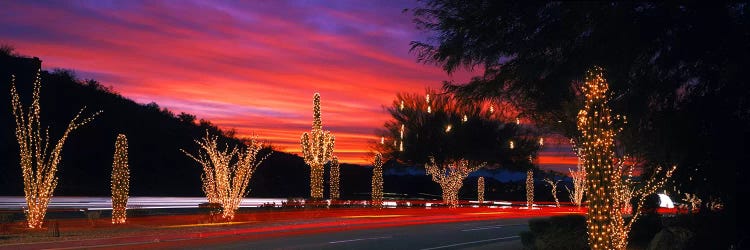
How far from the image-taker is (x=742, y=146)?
33.3ft

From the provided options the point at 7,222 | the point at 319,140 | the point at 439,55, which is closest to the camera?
the point at 439,55

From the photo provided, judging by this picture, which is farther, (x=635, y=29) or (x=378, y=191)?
(x=378, y=191)

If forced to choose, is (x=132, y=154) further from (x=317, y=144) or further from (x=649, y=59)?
(x=649, y=59)

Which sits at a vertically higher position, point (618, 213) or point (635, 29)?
point (635, 29)

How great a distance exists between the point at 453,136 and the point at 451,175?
2.91 meters

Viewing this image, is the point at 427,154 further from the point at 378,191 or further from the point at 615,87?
the point at 615,87

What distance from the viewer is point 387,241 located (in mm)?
21797

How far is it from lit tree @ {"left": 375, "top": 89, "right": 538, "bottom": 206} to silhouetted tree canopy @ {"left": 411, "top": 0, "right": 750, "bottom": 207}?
34.8m

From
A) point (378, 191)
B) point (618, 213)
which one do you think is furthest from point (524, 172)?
point (618, 213)

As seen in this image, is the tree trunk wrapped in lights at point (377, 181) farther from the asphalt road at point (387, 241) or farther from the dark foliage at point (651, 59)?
the dark foliage at point (651, 59)

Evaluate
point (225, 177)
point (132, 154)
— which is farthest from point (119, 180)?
point (132, 154)

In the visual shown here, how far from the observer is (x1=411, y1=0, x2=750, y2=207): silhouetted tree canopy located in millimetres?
9805

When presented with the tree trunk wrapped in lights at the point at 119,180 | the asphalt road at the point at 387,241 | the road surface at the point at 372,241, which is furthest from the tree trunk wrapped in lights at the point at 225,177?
the asphalt road at the point at 387,241

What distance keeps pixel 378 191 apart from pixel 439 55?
1209 inches
